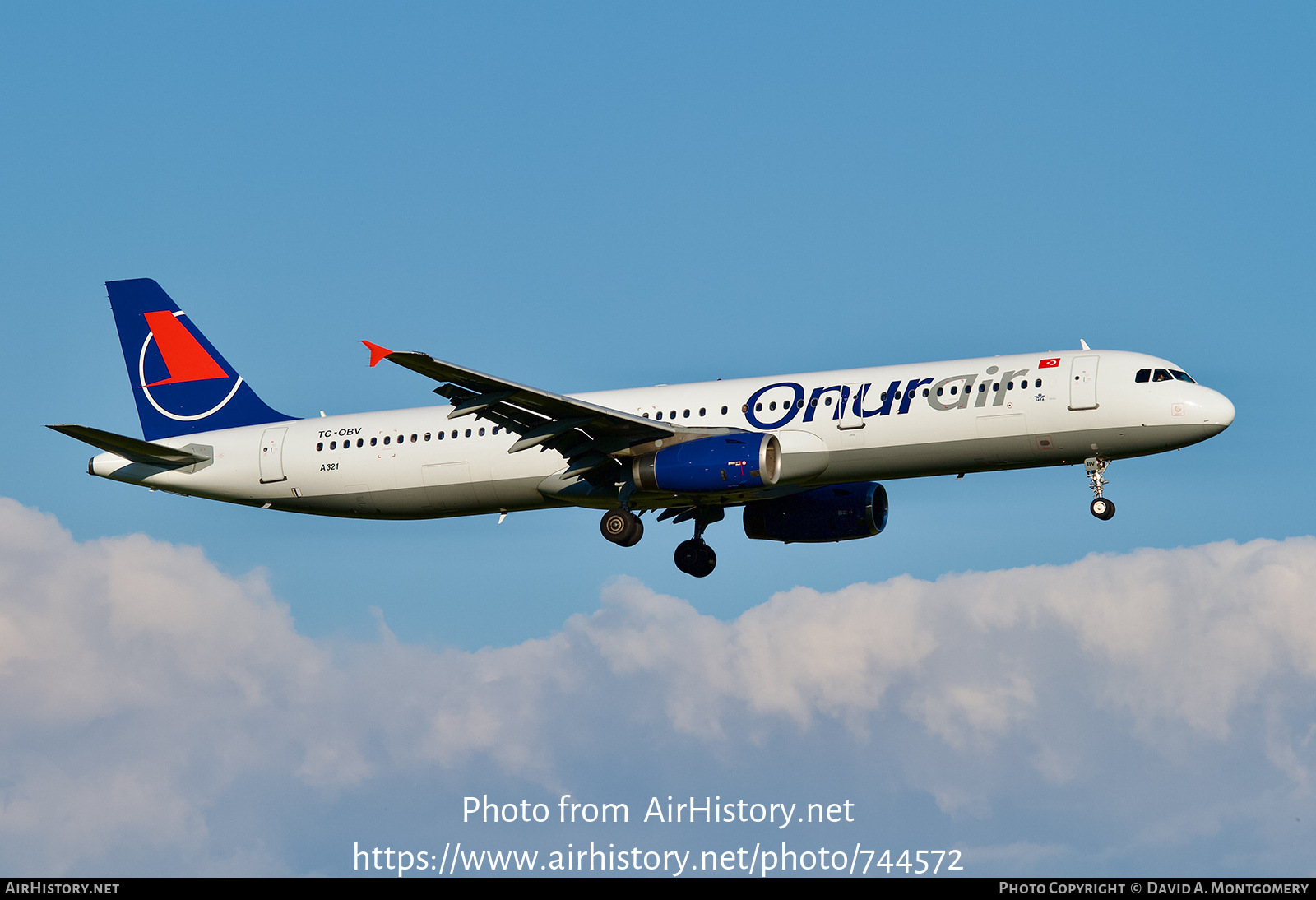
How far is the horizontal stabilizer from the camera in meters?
43.6

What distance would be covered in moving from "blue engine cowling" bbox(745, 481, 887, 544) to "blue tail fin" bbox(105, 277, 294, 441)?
1483cm

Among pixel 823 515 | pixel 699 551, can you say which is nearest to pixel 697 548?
pixel 699 551

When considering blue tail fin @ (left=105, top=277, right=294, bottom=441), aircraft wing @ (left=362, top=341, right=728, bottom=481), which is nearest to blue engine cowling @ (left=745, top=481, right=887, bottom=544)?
aircraft wing @ (left=362, top=341, right=728, bottom=481)

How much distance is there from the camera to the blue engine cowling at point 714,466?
40500 millimetres

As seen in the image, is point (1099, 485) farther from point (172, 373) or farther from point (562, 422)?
point (172, 373)

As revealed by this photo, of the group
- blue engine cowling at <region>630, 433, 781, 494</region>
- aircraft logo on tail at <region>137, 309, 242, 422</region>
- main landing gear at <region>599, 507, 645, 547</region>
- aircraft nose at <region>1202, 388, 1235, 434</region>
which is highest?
aircraft logo on tail at <region>137, 309, 242, 422</region>

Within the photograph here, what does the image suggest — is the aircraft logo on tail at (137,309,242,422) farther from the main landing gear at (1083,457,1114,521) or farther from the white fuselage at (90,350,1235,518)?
the main landing gear at (1083,457,1114,521)

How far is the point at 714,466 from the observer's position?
134ft

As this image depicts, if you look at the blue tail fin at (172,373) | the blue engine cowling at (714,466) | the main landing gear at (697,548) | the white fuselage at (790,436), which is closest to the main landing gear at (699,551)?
the main landing gear at (697,548)

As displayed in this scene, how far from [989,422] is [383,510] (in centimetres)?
1730

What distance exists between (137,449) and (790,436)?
61.5ft

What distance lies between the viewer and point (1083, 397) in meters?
40.1
